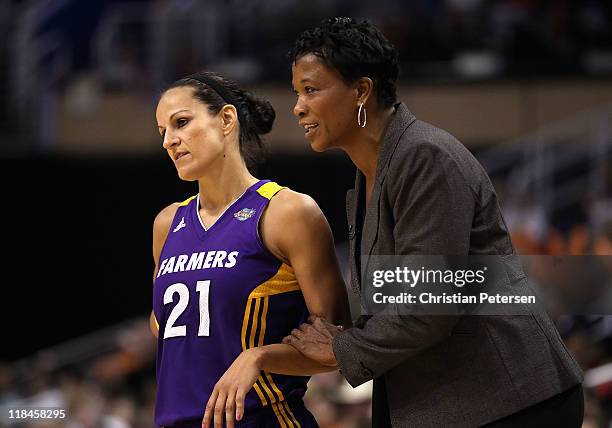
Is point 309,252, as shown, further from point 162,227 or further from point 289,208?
point 162,227

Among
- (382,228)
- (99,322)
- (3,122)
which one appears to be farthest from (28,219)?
(382,228)

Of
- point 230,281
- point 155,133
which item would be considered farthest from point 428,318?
point 155,133

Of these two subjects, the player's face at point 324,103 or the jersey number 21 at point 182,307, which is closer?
the player's face at point 324,103

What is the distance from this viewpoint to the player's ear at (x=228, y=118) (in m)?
2.93

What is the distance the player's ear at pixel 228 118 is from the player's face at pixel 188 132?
0.11 feet

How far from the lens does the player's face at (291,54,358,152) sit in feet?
8.21

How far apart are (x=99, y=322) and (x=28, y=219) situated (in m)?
1.13

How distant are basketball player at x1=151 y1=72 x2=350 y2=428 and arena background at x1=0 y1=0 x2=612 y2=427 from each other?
358 centimetres

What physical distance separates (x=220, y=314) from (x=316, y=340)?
0.29 meters

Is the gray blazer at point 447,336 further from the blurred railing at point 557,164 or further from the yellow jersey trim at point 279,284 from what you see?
the blurred railing at point 557,164

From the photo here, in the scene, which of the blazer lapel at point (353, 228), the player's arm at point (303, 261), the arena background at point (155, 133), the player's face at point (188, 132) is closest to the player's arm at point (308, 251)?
the player's arm at point (303, 261)

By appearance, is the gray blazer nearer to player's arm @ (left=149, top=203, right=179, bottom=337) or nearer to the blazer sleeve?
the blazer sleeve

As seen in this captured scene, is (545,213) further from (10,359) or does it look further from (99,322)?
(10,359)

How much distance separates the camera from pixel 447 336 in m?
2.34
